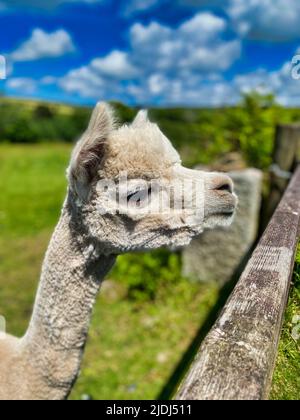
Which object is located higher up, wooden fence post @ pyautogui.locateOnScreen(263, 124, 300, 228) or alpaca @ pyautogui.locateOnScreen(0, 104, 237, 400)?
wooden fence post @ pyautogui.locateOnScreen(263, 124, 300, 228)

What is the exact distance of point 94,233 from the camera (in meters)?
1.87

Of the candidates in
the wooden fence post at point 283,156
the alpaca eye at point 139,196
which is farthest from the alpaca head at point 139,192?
the wooden fence post at point 283,156

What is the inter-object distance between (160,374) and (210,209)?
279 centimetres

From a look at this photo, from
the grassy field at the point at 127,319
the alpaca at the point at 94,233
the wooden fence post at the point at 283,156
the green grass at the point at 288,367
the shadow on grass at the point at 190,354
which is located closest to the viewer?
the green grass at the point at 288,367

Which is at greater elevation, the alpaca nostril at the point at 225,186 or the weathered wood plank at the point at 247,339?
the alpaca nostril at the point at 225,186

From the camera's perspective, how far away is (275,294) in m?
1.09

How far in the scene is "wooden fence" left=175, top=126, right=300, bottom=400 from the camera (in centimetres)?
79

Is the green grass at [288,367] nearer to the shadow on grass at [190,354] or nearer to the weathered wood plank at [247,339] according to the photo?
the weathered wood plank at [247,339]

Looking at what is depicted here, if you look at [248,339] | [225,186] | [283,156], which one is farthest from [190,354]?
[248,339]

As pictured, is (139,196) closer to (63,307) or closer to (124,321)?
(63,307)

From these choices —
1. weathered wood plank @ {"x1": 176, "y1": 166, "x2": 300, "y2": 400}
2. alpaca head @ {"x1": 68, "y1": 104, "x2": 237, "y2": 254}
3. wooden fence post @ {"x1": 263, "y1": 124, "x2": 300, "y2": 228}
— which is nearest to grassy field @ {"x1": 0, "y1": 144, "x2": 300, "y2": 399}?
weathered wood plank @ {"x1": 176, "y1": 166, "x2": 300, "y2": 400}

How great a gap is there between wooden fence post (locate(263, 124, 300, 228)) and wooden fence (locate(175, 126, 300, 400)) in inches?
131

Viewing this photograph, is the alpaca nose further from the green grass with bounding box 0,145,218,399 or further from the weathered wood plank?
the green grass with bounding box 0,145,218,399

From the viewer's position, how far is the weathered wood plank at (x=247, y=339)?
79cm
